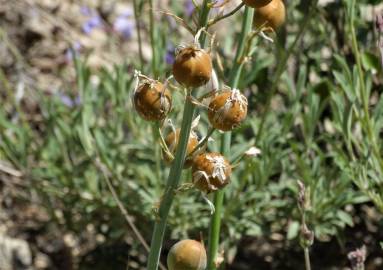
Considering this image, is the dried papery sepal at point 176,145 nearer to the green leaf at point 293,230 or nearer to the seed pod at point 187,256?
the seed pod at point 187,256

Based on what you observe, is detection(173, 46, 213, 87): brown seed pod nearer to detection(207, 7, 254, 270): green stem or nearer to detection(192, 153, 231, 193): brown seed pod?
detection(192, 153, 231, 193): brown seed pod

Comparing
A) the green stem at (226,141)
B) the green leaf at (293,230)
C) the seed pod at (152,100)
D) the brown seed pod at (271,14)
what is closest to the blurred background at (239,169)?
the green leaf at (293,230)

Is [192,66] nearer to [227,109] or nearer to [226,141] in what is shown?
[227,109]

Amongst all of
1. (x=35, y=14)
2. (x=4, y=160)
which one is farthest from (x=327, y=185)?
(x=35, y=14)

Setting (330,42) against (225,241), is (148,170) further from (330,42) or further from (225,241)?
(330,42)

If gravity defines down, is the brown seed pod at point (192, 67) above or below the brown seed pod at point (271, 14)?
below

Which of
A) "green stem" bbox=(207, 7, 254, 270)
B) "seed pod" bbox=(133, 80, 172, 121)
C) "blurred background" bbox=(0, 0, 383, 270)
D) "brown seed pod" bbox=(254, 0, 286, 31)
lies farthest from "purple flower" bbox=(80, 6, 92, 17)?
"seed pod" bbox=(133, 80, 172, 121)
